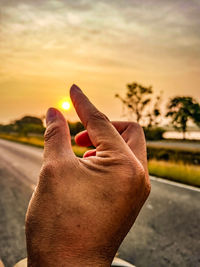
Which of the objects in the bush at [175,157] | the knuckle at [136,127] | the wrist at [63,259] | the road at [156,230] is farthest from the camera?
the bush at [175,157]

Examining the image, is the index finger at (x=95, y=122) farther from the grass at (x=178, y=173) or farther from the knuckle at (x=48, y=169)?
the grass at (x=178, y=173)

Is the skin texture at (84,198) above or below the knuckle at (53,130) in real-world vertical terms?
below

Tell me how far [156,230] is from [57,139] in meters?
4.58

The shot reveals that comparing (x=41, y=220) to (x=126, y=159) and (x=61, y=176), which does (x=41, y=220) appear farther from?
(x=126, y=159)

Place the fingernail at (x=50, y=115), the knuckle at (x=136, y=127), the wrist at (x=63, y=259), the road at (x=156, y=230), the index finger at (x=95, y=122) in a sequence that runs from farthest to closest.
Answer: the road at (x=156, y=230) → the knuckle at (x=136, y=127) → the fingernail at (x=50, y=115) → the index finger at (x=95, y=122) → the wrist at (x=63, y=259)

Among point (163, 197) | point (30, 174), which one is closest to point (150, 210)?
point (163, 197)

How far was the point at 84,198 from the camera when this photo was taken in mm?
1038

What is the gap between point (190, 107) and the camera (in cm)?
2983

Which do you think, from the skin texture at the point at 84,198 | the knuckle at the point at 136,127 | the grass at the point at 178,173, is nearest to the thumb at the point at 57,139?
the skin texture at the point at 84,198

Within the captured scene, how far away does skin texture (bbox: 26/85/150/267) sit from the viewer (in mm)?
1017

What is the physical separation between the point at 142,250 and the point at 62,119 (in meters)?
3.89

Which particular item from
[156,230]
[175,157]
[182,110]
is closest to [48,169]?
[156,230]

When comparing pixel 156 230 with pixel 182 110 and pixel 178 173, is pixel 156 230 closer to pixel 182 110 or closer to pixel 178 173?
pixel 178 173

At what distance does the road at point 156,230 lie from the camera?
4.23 metres
